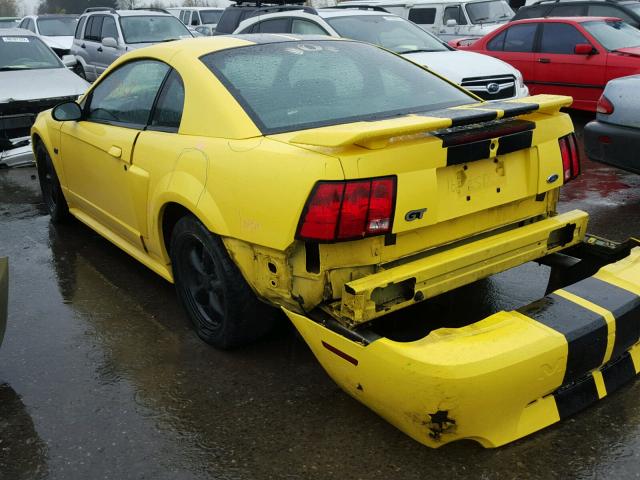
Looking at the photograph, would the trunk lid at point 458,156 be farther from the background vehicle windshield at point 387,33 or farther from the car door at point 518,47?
the car door at point 518,47

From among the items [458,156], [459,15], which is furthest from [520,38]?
[458,156]

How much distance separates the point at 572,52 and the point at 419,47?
249 cm

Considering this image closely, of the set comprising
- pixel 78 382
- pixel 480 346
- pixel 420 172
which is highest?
pixel 420 172

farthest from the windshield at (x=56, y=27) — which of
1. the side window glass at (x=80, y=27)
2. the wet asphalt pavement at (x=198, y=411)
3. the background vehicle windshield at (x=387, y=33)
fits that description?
the wet asphalt pavement at (x=198, y=411)

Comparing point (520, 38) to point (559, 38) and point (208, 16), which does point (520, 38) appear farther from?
point (208, 16)

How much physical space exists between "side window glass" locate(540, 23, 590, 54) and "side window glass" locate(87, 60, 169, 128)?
23.5ft

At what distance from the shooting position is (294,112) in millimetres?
3186

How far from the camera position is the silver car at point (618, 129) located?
203 inches

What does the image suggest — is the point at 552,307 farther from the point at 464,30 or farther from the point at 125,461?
the point at 464,30

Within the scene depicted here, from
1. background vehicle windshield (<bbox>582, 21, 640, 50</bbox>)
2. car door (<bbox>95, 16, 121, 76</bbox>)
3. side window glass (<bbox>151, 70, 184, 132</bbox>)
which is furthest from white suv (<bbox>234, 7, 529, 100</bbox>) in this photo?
car door (<bbox>95, 16, 121, 76</bbox>)

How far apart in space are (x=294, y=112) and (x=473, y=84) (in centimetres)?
507

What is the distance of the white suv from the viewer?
7.80 meters

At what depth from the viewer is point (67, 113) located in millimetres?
4312

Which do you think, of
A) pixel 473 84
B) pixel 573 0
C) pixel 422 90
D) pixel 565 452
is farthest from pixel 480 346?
pixel 573 0
